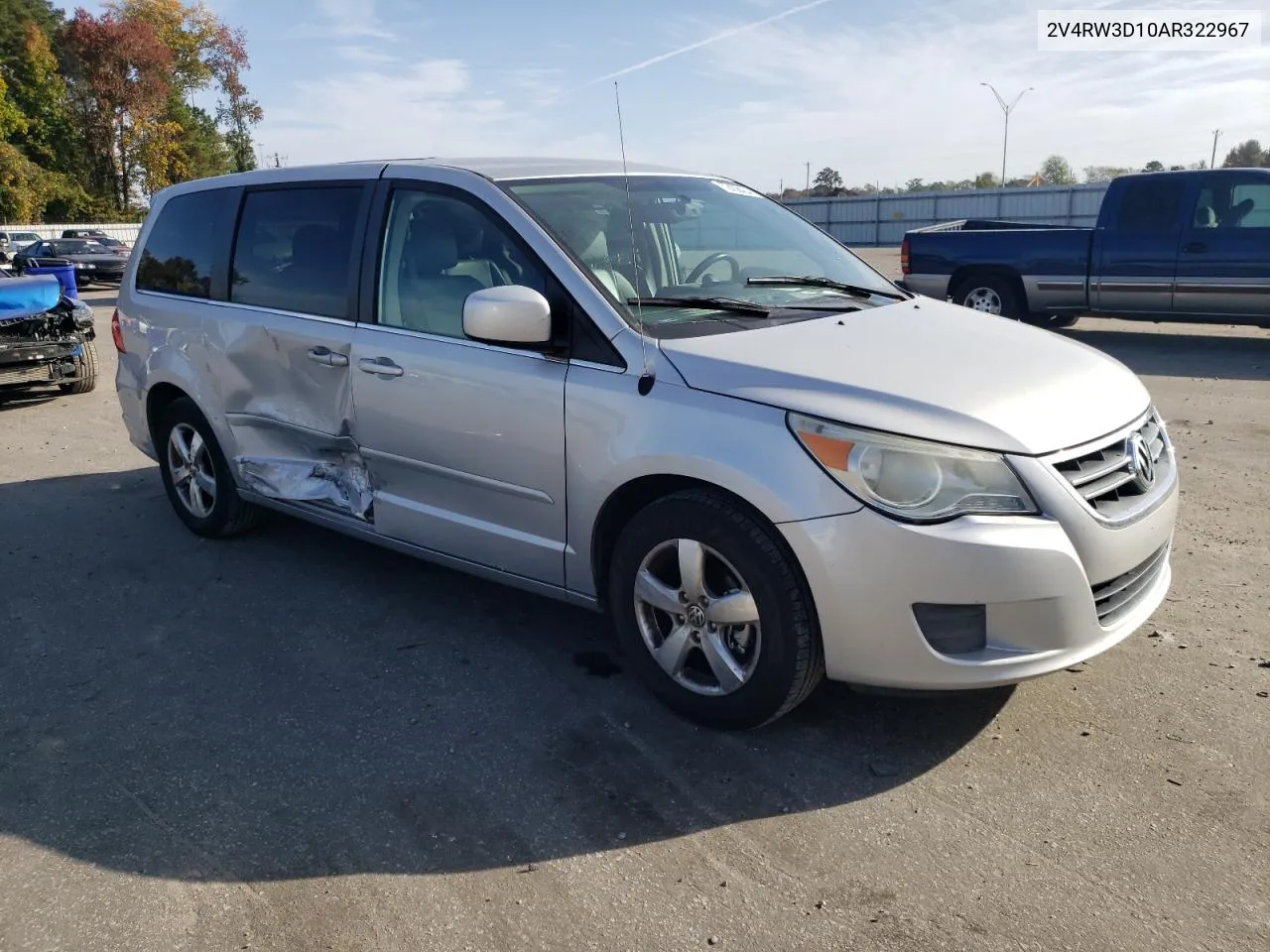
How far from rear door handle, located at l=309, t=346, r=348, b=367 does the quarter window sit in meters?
0.26

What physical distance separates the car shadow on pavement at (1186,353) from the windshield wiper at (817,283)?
6.57 meters

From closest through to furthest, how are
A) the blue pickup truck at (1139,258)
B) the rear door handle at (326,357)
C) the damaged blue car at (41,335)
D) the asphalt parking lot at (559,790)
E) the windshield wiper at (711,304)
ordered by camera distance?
the asphalt parking lot at (559,790) → the windshield wiper at (711,304) → the rear door handle at (326,357) → the damaged blue car at (41,335) → the blue pickup truck at (1139,258)

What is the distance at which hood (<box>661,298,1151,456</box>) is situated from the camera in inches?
117

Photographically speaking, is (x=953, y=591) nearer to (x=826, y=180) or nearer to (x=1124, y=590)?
(x=1124, y=590)

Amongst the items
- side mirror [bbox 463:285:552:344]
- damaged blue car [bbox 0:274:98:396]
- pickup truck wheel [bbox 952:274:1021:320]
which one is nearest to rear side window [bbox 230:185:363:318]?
side mirror [bbox 463:285:552:344]

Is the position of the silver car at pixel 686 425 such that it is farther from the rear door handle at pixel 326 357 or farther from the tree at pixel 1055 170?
the tree at pixel 1055 170

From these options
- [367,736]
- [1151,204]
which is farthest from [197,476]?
[1151,204]

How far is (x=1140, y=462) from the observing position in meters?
3.26

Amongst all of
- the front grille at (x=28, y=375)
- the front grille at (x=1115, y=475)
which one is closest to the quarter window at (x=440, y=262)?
the front grille at (x=1115, y=475)

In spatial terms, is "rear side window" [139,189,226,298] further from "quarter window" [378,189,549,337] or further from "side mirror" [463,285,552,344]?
"side mirror" [463,285,552,344]

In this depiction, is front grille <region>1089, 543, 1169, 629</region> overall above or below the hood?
below

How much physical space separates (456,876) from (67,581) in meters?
3.26

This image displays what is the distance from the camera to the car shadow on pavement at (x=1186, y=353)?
9.79 meters

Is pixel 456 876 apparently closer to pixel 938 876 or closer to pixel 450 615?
pixel 938 876
